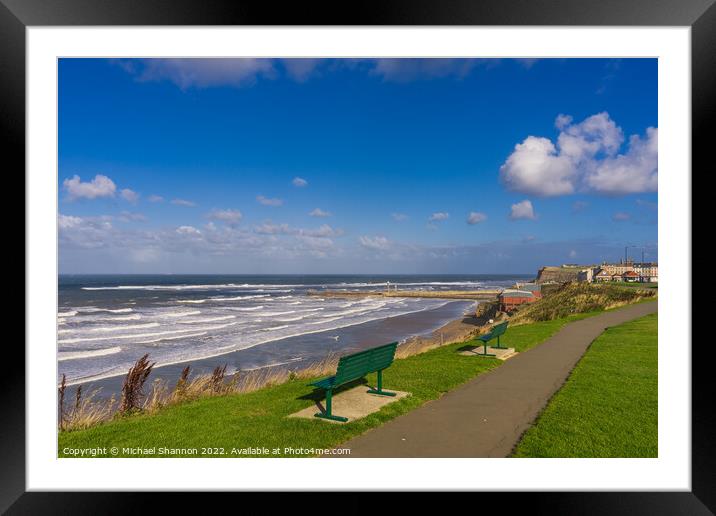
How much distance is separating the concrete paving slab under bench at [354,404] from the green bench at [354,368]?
0.09 metres

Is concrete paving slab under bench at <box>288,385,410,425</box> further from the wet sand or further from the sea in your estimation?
the wet sand

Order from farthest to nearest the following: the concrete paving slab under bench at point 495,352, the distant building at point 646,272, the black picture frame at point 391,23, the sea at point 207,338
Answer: the distant building at point 646,272
the sea at point 207,338
the concrete paving slab under bench at point 495,352
the black picture frame at point 391,23

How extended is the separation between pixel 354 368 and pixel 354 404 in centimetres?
47

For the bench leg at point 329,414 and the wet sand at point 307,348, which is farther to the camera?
the wet sand at point 307,348

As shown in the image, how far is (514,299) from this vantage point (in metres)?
21.9

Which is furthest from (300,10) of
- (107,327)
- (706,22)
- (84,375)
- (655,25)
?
(107,327)

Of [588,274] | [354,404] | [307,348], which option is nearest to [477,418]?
[354,404]

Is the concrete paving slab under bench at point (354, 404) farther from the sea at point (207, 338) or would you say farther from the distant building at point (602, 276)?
the distant building at point (602, 276)

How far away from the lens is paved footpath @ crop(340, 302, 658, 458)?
3.73 m

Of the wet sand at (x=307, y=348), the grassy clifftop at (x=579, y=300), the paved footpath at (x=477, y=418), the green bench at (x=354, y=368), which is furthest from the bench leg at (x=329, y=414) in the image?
the grassy clifftop at (x=579, y=300)

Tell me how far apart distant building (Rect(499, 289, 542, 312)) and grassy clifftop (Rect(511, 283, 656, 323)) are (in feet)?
2.11

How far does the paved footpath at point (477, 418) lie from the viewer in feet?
12.2

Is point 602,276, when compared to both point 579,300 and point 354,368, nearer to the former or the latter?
point 579,300

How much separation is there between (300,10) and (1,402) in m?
3.70
